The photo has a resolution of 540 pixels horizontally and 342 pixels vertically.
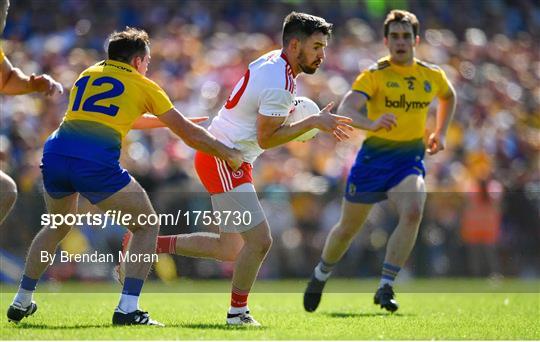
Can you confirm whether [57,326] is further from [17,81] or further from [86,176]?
[17,81]

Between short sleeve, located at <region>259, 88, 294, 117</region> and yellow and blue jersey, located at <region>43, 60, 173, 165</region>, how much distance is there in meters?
0.77

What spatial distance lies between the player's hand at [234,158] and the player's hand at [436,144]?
3.31 m

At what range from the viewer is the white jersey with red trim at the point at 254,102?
8711mm

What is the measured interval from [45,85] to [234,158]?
63.7 inches

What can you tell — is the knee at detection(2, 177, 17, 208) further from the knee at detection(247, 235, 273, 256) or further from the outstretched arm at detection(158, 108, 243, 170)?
the knee at detection(247, 235, 273, 256)

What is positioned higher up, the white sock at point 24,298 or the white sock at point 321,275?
the white sock at point 24,298

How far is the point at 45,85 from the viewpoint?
29.2 feet

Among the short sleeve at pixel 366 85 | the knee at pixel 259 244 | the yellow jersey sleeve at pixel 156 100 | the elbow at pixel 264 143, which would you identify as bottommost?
the knee at pixel 259 244

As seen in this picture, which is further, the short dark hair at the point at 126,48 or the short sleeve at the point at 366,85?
the short sleeve at the point at 366,85

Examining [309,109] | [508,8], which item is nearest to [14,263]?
[309,109]

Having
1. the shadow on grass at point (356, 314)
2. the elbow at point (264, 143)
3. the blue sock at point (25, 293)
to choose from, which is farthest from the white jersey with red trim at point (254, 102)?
the shadow on grass at point (356, 314)

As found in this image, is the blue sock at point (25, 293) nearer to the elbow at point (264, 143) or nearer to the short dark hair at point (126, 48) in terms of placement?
the short dark hair at point (126, 48)

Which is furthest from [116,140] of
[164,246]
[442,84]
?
[442,84]

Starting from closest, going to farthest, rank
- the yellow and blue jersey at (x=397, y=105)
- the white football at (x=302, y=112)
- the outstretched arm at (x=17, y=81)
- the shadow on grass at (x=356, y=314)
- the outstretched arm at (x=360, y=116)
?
the outstretched arm at (x=17, y=81)
the white football at (x=302, y=112)
the outstretched arm at (x=360, y=116)
the shadow on grass at (x=356, y=314)
the yellow and blue jersey at (x=397, y=105)
